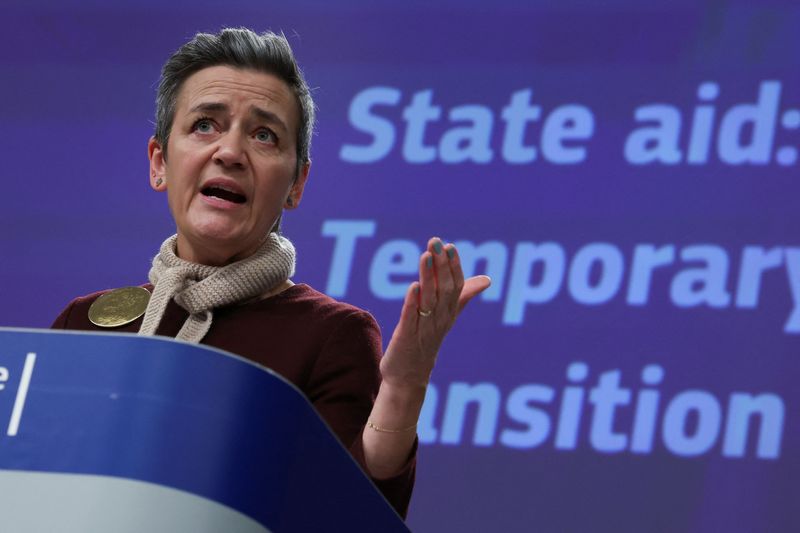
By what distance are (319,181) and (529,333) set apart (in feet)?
2.37

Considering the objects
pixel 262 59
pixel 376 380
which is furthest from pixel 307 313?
pixel 262 59

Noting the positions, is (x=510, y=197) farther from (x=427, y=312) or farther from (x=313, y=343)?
(x=427, y=312)

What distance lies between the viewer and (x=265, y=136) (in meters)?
1.63

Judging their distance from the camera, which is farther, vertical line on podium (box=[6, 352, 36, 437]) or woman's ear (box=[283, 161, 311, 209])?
woman's ear (box=[283, 161, 311, 209])

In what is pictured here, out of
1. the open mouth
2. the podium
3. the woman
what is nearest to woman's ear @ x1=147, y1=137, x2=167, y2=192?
the woman

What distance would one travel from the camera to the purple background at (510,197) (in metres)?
3.17

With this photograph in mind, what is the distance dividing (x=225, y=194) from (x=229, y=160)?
53mm

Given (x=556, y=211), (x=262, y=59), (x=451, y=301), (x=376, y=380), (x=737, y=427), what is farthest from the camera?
(x=556, y=211)

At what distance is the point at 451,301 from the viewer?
124 centimetres

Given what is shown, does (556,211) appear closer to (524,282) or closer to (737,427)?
(524,282)

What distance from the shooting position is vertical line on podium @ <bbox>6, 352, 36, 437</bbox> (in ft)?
3.18

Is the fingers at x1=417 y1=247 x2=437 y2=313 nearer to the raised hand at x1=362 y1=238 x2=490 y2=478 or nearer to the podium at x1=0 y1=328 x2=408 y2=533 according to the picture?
the raised hand at x1=362 y1=238 x2=490 y2=478

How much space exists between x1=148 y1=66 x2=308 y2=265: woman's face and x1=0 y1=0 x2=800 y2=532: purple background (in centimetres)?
152

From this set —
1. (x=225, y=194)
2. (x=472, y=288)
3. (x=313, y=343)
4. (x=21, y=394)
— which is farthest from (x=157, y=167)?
(x=21, y=394)
